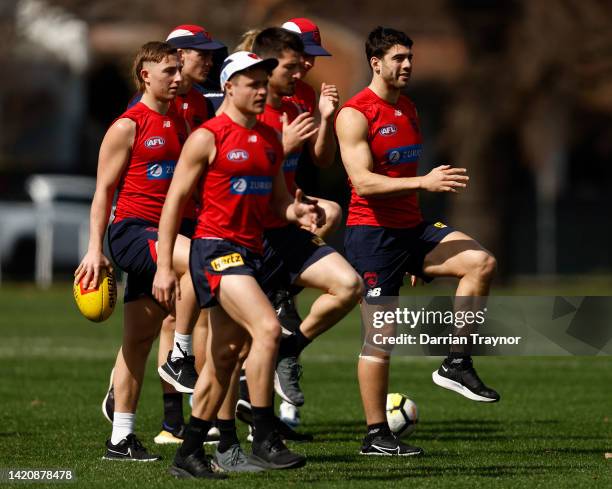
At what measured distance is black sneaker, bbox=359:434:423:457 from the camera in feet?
30.0

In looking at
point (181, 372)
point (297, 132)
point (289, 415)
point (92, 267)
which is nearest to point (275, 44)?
point (297, 132)

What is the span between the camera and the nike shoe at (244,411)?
10.3 meters

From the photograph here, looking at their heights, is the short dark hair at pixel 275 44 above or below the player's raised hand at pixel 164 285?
above

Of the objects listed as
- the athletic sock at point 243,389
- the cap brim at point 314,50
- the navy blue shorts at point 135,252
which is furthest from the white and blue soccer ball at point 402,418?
the cap brim at point 314,50

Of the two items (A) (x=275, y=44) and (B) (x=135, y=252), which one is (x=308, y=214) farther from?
(B) (x=135, y=252)

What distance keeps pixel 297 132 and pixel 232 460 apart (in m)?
1.92

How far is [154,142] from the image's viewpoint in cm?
898

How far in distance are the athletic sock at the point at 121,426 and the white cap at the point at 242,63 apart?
2336 millimetres

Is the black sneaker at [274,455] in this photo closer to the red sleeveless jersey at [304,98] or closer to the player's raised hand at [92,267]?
the player's raised hand at [92,267]

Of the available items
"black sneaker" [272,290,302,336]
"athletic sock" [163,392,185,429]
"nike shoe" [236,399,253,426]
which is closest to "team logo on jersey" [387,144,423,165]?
"black sneaker" [272,290,302,336]

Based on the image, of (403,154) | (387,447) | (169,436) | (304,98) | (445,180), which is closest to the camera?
(445,180)

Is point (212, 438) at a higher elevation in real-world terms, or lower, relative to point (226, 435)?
lower

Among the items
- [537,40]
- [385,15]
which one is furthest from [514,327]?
[385,15]

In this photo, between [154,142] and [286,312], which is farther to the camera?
[286,312]
